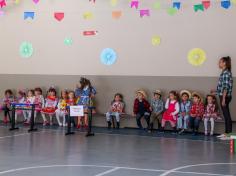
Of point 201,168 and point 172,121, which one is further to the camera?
point 172,121

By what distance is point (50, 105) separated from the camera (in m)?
12.7

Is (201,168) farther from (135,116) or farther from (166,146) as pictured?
(135,116)

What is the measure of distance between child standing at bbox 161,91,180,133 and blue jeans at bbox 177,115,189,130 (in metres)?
0.12

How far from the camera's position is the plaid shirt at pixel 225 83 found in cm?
1055

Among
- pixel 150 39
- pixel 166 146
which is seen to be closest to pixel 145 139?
pixel 166 146

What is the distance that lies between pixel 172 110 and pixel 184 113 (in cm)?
33

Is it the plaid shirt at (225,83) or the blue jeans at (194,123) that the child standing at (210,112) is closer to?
the blue jeans at (194,123)

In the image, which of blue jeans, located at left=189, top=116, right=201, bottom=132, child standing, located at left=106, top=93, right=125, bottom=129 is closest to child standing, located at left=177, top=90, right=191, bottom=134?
blue jeans, located at left=189, top=116, right=201, bottom=132

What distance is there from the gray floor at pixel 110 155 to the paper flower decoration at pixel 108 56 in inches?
94.2

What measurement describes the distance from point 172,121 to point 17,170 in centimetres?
557

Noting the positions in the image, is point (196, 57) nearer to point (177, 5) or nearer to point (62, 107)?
point (177, 5)

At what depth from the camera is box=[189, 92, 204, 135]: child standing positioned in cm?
1094

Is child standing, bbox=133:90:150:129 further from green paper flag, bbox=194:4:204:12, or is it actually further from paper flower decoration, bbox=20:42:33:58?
paper flower decoration, bbox=20:42:33:58

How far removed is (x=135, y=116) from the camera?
11.9m
